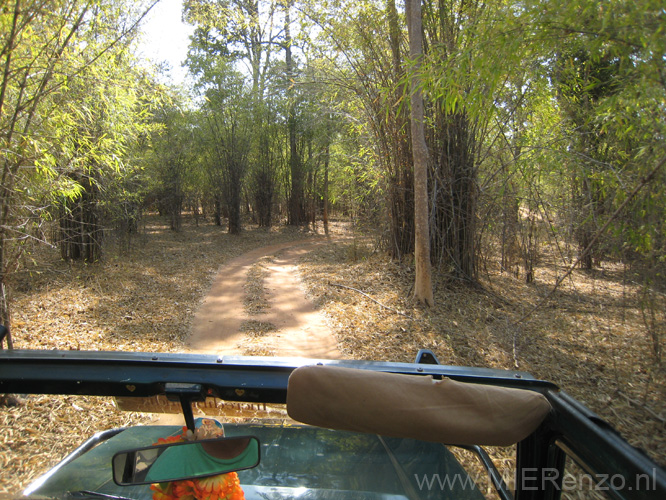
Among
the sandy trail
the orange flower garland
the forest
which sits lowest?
the sandy trail

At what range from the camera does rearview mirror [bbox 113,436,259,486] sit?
1138 mm

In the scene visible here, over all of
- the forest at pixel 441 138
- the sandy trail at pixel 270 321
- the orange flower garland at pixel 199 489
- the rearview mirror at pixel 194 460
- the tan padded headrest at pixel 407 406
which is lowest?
the sandy trail at pixel 270 321

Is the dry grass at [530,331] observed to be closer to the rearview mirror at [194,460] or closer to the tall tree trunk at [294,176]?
the rearview mirror at [194,460]

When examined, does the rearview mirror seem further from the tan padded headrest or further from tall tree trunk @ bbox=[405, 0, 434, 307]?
tall tree trunk @ bbox=[405, 0, 434, 307]

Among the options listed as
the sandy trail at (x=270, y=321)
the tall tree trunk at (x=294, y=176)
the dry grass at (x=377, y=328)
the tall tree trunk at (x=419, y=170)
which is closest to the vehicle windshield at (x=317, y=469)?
the dry grass at (x=377, y=328)

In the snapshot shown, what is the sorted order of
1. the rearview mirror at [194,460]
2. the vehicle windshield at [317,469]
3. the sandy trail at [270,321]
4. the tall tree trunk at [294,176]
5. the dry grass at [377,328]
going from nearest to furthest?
the rearview mirror at [194,460] → the vehicle windshield at [317,469] → the dry grass at [377,328] → the sandy trail at [270,321] → the tall tree trunk at [294,176]

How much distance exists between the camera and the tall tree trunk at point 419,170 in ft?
18.2

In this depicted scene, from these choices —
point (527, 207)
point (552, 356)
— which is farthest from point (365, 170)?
point (552, 356)

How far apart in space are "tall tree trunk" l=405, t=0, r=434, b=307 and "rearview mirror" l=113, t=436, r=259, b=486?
507 cm

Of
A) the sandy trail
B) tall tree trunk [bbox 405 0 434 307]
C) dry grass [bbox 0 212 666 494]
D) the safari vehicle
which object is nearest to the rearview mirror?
the safari vehicle

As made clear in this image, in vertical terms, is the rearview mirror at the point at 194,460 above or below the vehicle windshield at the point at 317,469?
above

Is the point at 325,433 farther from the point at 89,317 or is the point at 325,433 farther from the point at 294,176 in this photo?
the point at 294,176

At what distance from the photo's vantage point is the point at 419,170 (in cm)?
584

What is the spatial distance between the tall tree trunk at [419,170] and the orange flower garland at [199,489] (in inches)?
202
